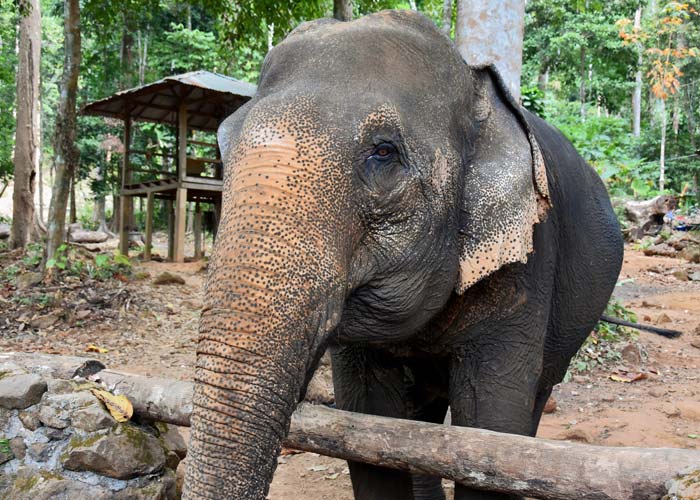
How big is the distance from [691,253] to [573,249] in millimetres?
12323

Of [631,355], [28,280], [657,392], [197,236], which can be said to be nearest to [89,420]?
[657,392]

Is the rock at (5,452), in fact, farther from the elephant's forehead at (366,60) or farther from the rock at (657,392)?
the rock at (657,392)

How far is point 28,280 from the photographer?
8.87 meters

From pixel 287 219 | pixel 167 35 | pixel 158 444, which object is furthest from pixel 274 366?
pixel 167 35

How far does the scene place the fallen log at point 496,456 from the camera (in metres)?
1.96

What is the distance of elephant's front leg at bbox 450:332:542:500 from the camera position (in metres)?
2.59

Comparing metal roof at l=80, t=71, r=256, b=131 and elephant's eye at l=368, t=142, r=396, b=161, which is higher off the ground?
metal roof at l=80, t=71, r=256, b=131

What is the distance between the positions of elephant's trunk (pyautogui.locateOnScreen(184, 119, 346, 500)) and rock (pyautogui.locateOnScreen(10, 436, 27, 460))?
79.3 inches

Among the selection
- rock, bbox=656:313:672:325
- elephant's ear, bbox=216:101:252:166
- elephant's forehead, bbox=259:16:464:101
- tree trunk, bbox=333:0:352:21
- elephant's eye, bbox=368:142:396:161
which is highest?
tree trunk, bbox=333:0:352:21

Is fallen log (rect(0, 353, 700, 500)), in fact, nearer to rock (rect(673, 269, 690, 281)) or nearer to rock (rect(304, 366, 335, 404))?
rock (rect(304, 366, 335, 404))

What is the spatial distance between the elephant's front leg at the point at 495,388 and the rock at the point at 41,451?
6.11ft

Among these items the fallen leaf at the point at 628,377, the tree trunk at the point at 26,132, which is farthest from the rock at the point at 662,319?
the tree trunk at the point at 26,132

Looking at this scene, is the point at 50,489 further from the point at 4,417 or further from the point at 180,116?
the point at 180,116

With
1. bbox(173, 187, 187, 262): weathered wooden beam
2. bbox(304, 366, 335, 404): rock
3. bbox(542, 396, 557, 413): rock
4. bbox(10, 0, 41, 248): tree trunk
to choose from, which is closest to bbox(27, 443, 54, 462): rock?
bbox(304, 366, 335, 404): rock
